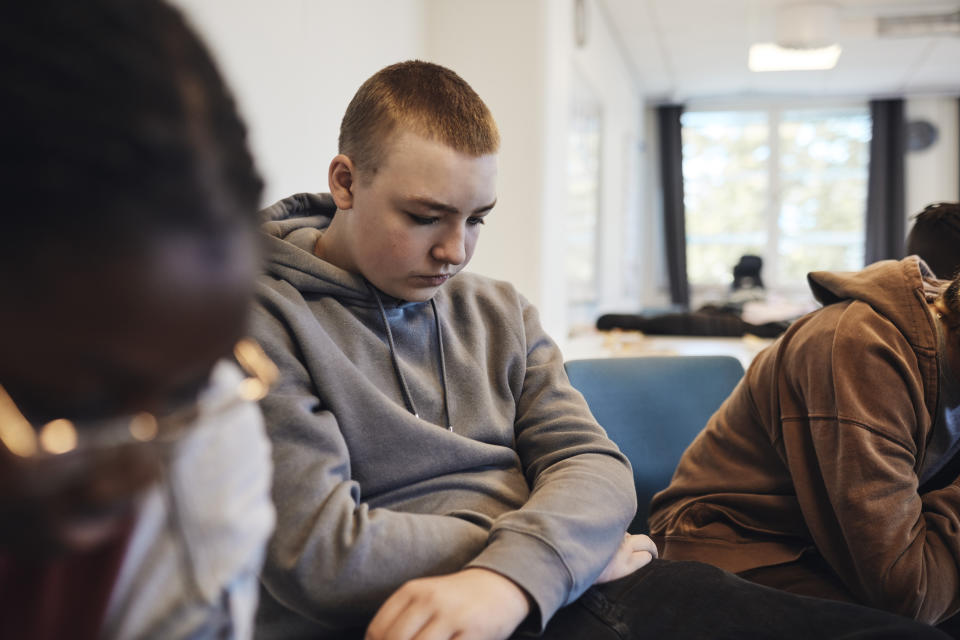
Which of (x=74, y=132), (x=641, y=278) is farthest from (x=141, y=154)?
(x=641, y=278)

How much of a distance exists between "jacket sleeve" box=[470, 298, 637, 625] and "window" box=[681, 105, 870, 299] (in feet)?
22.0

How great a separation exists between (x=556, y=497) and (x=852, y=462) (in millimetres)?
457

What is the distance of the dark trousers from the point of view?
0.85 meters

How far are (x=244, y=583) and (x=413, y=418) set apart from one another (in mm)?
583

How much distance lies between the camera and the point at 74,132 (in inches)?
12.1

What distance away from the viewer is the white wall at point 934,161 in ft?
23.7

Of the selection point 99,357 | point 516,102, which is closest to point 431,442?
point 99,357

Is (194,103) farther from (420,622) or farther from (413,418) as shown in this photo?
(413,418)

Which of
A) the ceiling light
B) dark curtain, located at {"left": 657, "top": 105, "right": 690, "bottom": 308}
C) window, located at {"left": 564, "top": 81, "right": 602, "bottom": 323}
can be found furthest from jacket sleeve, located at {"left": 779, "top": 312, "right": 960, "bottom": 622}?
dark curtain, located at {"left": 657, "top": 105, "right": 690, "bottom": 308}

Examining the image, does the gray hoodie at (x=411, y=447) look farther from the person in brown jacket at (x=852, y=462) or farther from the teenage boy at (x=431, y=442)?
the person in brown jacket at (x=852, y=462)

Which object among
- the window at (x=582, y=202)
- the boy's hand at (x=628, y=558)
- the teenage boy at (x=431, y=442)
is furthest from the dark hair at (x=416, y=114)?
the window at (x=582, y=202)

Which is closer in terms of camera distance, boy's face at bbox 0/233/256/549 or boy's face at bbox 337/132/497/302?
boy's face at bbox 0/233/256/549

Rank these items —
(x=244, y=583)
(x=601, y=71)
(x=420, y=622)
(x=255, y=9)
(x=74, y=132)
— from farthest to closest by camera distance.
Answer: (x=601, y=71) → (x=255, y=9) → (x=420, y=622) → (x=244, y=583) → (x=74, y=132)

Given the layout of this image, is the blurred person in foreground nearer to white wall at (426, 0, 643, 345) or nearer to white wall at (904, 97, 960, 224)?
white wall at (426, 0, 643, 345)
